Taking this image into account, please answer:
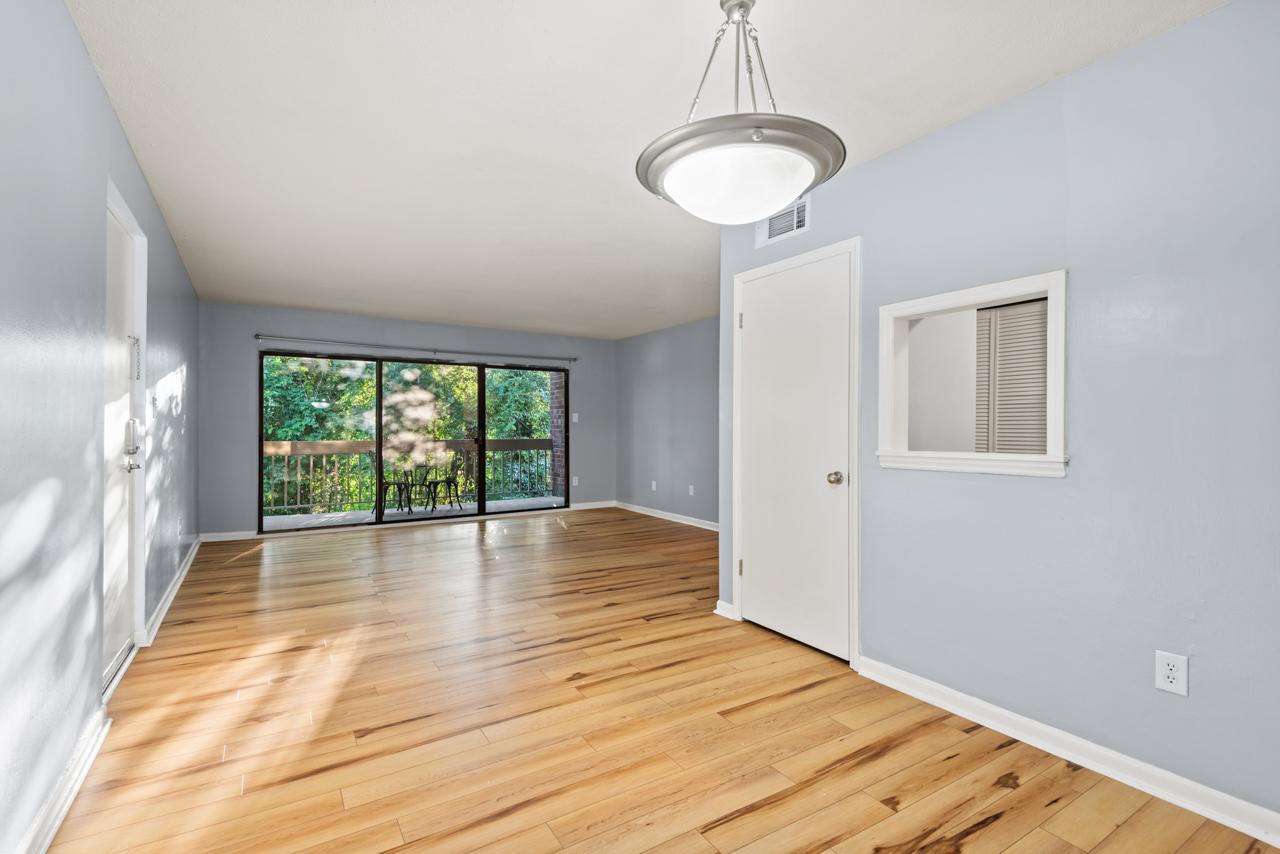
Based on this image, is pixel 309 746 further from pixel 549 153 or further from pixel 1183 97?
pixel 1183 97

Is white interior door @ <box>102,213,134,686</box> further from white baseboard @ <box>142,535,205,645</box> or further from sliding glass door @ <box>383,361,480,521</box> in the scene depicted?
sliding glass door @ <box>383,361,480,521</box>

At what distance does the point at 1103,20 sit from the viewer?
1891mm

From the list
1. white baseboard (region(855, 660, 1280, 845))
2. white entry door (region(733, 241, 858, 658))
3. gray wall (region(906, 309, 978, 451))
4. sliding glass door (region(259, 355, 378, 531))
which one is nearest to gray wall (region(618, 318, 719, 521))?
gray wall (region(906, 309, 978, 451))

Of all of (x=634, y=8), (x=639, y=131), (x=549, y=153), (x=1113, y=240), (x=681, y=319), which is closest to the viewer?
(x=634, y=8)

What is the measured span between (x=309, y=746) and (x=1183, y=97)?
11.7 feet

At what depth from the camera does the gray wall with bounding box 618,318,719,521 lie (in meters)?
7.09

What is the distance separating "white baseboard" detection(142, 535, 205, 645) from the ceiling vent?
387cm

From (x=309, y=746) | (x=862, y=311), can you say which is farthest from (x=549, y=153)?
(x=309, y=746)

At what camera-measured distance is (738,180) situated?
1.42 meters

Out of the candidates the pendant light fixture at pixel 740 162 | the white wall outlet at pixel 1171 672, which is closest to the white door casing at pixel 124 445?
the pendant light fixture at pixel 740 162

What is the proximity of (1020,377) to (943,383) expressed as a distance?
0.96 m

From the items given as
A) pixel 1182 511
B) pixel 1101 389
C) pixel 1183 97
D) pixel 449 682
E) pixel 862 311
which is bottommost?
pixel 449 682

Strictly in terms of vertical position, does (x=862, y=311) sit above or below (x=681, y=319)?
below

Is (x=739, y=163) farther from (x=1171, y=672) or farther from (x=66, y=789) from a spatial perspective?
(x=66, y=789)
